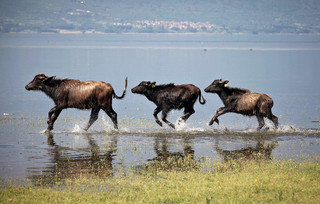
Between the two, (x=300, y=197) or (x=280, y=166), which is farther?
(x=280, y=166)

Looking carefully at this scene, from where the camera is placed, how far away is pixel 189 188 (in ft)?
Result: 41.5

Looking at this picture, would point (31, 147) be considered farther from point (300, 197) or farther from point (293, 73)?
point (293, 73)

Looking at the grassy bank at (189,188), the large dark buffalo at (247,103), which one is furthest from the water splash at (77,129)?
the grassy bank at (189,188)

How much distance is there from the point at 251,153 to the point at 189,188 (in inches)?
178

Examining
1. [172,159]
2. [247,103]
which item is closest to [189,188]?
[172,159]

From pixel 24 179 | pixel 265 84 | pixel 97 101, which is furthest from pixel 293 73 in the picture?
pixel 24 179

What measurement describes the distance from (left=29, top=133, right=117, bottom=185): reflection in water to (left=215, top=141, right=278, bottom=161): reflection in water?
2859 mm

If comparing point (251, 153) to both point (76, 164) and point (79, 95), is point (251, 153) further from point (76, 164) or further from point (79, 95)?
point (79, 95)

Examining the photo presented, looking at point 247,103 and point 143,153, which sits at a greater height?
point 247,103

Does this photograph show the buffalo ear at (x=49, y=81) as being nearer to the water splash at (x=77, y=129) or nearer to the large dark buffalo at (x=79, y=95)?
the large dark buffalo at (x=79, y=95)

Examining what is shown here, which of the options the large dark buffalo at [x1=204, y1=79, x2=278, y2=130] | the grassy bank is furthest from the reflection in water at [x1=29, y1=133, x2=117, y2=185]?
the large dark buffalo at [x1=204, y1=79, x2=278, y2=130]

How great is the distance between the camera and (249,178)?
525 inches

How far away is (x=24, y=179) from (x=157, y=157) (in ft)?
12.4

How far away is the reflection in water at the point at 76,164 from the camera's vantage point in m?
13.9
